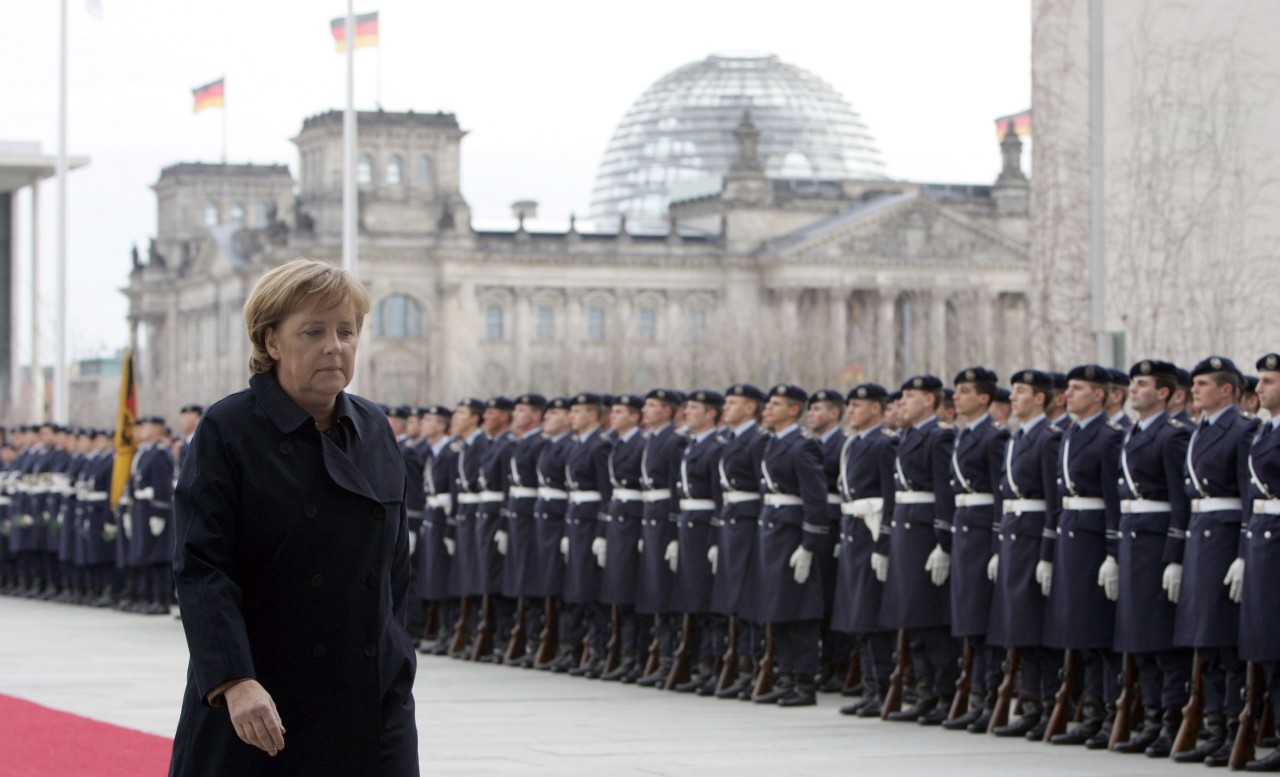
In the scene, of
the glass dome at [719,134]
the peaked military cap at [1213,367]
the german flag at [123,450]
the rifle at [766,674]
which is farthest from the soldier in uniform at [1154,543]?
the glass dome at [719,134]

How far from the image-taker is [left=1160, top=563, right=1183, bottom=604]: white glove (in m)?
11.5

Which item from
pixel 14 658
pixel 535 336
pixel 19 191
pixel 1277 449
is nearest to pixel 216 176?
pixel 535 336

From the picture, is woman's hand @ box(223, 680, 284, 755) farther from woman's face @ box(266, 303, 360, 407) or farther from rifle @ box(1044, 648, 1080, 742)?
rifle @ box(1044, 648, 1080, 742)

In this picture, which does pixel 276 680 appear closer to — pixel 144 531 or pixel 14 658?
pixel 14 658

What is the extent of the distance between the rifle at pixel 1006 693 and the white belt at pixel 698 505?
10.8 ft

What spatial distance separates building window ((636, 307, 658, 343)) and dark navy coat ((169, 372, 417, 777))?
331ft

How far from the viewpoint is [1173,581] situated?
11500 mm

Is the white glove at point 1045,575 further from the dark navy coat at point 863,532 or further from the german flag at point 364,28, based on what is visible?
the german flag at point 364,28

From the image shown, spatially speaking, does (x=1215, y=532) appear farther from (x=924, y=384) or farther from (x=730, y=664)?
(x=730, y=664)

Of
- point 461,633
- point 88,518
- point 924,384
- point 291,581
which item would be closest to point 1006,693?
point 924,384

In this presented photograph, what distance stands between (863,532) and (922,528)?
0.58m

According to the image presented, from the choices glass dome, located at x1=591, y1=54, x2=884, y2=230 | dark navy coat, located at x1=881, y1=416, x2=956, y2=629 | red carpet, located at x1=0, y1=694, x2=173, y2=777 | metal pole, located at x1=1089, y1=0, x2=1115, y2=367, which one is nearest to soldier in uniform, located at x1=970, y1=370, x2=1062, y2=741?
dark navy coat, located at x1=881, y1=416, x2=956, y2=629

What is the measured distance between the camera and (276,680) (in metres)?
5.19

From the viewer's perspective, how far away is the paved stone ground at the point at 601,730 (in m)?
11.1
